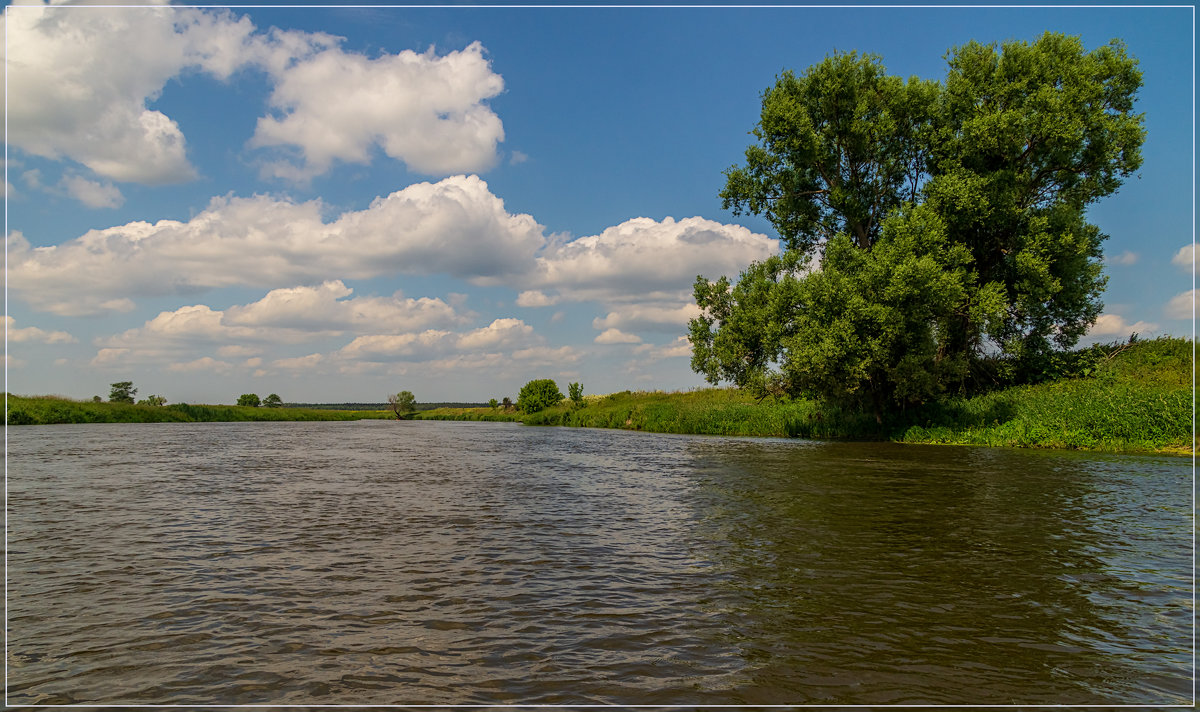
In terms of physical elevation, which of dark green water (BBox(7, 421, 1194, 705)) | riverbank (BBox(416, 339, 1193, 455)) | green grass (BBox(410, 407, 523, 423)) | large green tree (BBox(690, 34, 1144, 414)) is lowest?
green grass (BBox(410, 407, 523, 423))

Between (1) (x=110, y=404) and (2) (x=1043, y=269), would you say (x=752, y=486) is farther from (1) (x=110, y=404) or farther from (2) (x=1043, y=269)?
(1) (x=110, y=404)

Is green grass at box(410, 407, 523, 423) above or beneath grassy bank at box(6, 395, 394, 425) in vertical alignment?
beneath

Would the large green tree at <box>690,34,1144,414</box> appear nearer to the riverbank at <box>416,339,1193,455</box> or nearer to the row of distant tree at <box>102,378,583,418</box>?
the riverbank at <box>416,339,1193,455</box>

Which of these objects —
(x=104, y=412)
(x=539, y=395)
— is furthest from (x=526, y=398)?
(x=104, y=412)

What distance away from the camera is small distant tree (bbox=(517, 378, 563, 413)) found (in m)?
83.9

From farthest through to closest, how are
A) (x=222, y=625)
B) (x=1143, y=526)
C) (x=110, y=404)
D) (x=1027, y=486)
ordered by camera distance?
(x=110, y=404)
(x=1027, y=486)
(x=1143, y=526)
(x=222, y=625)

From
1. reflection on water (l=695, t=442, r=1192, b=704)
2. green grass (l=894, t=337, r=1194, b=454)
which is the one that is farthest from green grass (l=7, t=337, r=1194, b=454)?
reflection on water (l=695, t=442, r=1192, b=704)

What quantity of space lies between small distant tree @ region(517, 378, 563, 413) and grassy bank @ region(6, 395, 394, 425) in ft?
132

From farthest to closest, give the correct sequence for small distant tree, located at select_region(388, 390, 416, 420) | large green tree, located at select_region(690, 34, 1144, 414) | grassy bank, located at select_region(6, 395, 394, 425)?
small distant tree, located at select_region(388, 390, 416, 420) → grassy bank, located at select_region(6, 395, 394, 425) → large green tree, located at select_region(690, 34, 1144, 414)

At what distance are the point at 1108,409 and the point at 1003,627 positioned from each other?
88.2 feet

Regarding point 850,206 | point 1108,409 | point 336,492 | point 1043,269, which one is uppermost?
point 850,206

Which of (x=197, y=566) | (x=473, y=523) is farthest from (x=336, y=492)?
(x=197, y=566)

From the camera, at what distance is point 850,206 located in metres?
36.9

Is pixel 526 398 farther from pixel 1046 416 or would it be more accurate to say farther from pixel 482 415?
pixel 1046 416
